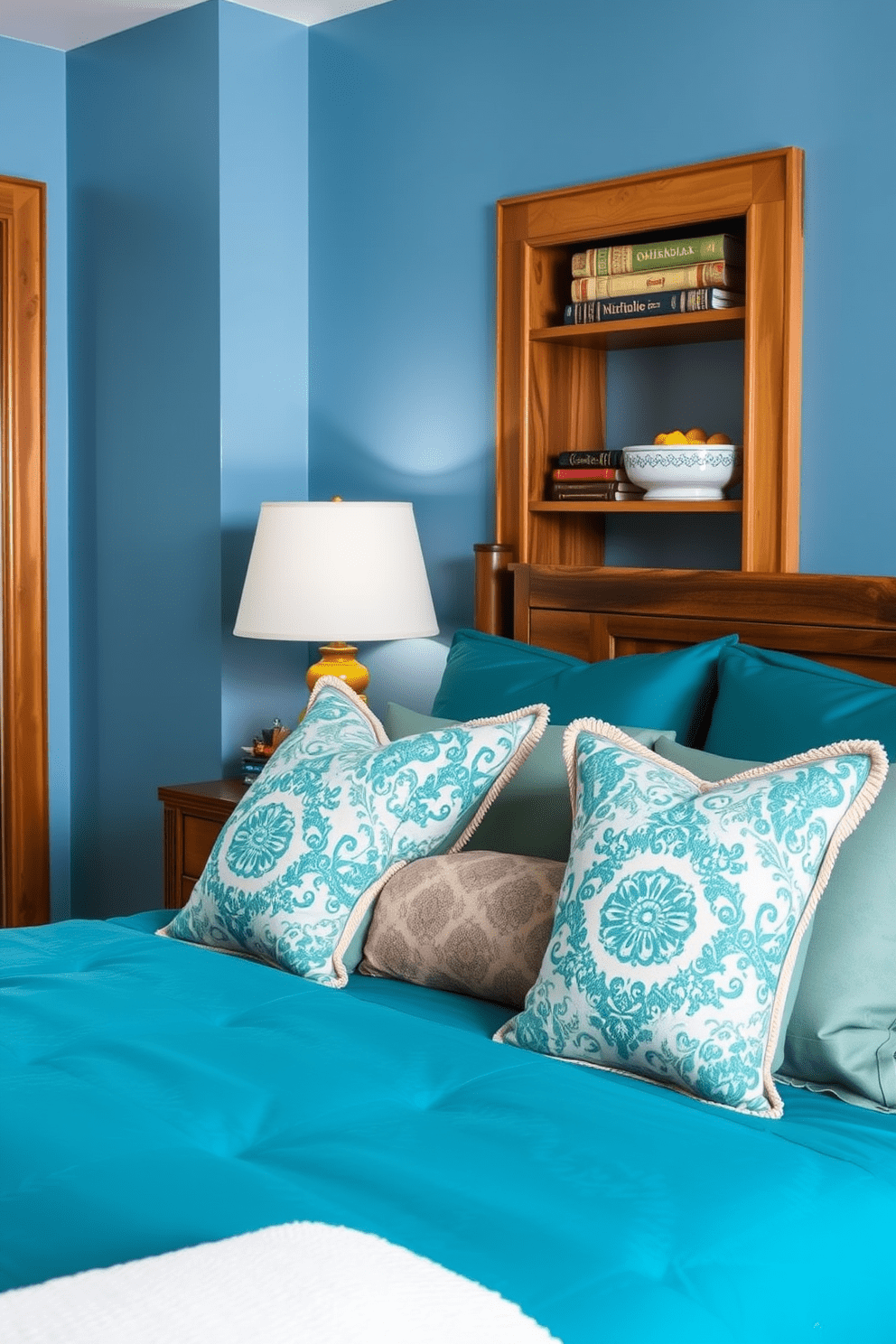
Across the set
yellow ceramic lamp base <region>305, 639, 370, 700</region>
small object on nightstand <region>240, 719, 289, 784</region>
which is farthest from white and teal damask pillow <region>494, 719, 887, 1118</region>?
small object on nightstand <region>240, 719, 289, 784</region>

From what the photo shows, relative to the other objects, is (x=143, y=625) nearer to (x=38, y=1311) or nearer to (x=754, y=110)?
(x=754, y=110)

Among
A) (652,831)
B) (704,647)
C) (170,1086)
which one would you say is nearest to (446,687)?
(704,647)

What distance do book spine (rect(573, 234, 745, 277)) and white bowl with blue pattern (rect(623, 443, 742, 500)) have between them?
0.36 m

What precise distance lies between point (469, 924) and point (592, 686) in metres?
0.60

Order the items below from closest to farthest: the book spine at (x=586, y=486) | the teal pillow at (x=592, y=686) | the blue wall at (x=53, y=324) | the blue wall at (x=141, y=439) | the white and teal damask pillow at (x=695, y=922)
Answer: the white and teal damask pillow at (x=695, y=922), the teal pillow at (x=592, y=686), the book spine at (x=586, y=486), the blue wall at (x=141, y=439), the blue wall at (x=53, y=324)

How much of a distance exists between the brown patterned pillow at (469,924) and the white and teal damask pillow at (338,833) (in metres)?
0.05

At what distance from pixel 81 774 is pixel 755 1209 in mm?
3093

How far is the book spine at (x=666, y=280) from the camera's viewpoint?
112 inches

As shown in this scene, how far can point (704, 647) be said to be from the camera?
96.8 inches

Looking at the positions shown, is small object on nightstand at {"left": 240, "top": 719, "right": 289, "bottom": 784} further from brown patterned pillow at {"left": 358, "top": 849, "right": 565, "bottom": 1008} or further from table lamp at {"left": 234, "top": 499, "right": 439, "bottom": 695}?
brown patterned pillow at {"left": 358, "top": 849, "right": 565, "bottom": 1008}

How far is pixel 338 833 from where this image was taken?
2.13 metres

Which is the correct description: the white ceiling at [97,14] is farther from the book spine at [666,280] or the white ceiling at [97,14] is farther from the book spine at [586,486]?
the book spine at [586,486]

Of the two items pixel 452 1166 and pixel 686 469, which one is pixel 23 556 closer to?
pixel 686 469

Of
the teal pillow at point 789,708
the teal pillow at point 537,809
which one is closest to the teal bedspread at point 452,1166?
the teal pillow at point 537,809
